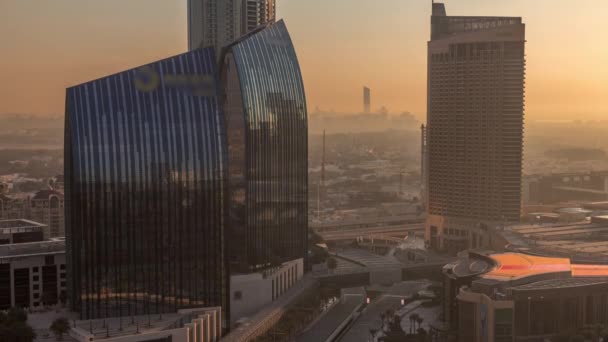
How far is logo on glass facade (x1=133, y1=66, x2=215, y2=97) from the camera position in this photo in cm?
3688

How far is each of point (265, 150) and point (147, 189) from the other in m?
10.0

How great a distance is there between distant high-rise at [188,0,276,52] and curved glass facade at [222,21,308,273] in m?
23.4

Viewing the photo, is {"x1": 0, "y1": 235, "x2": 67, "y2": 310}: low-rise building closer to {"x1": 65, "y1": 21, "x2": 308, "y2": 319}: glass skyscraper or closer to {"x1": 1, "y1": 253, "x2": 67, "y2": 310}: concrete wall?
{"x1": 1, "y1": 253, "x2": 67, "y2": 310}: concrete wall

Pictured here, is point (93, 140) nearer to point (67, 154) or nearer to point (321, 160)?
point (67, 154)

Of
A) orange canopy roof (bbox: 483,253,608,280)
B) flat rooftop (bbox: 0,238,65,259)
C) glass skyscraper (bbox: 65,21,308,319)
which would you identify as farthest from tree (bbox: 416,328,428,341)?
flat rooftop (bbox: 0,238,65,259)

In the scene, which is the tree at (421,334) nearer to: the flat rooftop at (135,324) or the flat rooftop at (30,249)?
the flat rooftop at (135,324)

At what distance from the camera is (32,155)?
77750 mm

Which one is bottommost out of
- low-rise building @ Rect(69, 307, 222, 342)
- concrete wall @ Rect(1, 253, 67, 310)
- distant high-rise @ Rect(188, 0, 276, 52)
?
low-rise building @ Rect(69, 307, 222, 342)

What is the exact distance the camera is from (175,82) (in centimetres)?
3738

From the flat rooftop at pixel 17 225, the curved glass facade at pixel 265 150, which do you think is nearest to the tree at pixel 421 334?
the curved glass facade at pixel 265 150

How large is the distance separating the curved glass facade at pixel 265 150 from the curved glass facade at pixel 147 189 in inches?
204

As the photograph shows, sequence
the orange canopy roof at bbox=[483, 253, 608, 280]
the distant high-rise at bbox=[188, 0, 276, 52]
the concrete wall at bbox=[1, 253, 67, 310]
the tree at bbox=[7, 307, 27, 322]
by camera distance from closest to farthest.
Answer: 1. the tree at bbox=[7, 307, 27, 322]
2. the orange canopy roof at bbox=[483, 253, 608, 280]
3. the concrete wall at bbox=[1, 253, 67, 310]
4. the distant high-rise at bbox=[188, 0, 276, 52]

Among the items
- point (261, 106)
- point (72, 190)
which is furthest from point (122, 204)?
point (261, 106)

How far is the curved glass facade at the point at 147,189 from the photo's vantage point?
116ft
